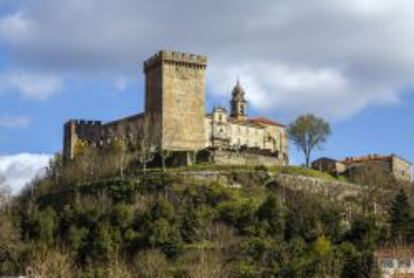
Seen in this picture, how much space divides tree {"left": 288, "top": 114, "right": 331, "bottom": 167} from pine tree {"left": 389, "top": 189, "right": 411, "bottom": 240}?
29268 millimetres

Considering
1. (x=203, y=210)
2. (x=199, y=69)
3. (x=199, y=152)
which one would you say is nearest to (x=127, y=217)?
(x=203, y=210)

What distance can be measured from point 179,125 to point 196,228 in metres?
26.2

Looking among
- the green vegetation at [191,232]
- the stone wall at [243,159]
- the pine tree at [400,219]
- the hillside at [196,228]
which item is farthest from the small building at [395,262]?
the stone wall at [243,159]

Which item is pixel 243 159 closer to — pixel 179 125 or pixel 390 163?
pixel 179 125

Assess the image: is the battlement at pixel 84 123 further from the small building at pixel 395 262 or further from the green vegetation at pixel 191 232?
the small building at pixel 395 262

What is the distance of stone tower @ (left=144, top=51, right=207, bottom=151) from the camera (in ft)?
364

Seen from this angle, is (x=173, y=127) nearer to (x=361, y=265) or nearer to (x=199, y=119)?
(x=199, y=119)

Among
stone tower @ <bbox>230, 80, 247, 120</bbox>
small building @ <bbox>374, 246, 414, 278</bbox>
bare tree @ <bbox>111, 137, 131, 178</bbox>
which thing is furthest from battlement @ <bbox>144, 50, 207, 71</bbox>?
small building @ <bbox>374, 246, 414, 278</bbox>

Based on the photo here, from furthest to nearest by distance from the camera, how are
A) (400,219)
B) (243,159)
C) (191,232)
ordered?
(243,159) < (400,219) < (191,232)

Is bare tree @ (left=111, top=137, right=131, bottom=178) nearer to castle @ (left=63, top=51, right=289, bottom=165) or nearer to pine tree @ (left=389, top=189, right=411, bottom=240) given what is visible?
castle @ (left=63, top=51, right=289, bottom=165)

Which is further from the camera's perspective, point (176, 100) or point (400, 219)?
point (176, 100)

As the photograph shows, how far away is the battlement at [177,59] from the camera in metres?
115

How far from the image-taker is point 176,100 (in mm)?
113000

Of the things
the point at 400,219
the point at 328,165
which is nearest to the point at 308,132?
the point at 328,165
